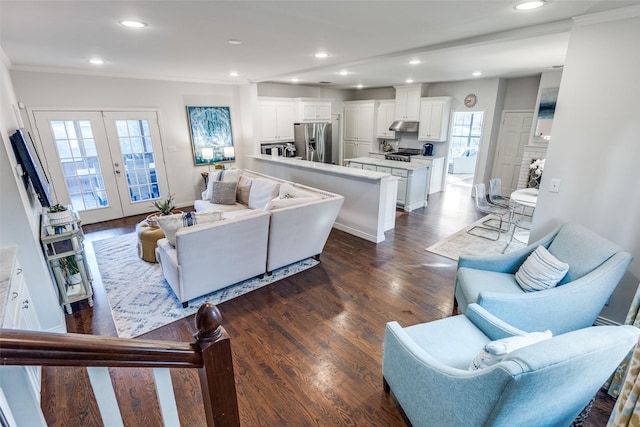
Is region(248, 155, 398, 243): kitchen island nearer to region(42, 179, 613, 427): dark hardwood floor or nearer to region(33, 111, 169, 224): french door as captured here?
region(42, 179, 613, 427): dark hardwood floor

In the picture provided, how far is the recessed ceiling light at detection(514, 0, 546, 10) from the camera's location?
7.06 ft

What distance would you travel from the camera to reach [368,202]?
4508 mm

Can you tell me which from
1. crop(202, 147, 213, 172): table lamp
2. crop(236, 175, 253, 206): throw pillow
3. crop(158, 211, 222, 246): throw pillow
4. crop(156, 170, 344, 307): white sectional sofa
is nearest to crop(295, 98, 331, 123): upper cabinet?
crop(202, 147, 213, 172): table lamp

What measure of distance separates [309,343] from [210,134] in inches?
212

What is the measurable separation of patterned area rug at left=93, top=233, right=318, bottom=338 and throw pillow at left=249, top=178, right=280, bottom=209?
1197mm

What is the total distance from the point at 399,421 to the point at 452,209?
5055mm

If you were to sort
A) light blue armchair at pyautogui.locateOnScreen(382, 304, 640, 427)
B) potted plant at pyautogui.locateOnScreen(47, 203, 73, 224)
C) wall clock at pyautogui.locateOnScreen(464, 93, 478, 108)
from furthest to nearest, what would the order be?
wall clock at pyautogui.locateOnScreen(464, 93, 478, 108), potted plant at pyautogui.locateOnScreen(47, 203, 73, 224), light blue armchair at pyautogui.locateOnScreen(382, 304, 640, 427)

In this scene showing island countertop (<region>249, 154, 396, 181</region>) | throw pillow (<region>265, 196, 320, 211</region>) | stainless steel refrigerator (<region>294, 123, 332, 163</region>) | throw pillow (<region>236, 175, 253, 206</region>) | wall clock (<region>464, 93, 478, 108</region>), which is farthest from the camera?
stainless steel refrigerator (<region>294, 123, 332, 163</region>)

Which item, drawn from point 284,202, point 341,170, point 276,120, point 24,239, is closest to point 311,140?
point 276,120

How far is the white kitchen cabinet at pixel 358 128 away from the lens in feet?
28.0

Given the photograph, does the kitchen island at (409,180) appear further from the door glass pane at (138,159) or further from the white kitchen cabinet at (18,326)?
the white kitchen cabinet at (18,326)

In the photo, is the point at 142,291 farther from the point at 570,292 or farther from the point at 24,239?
the point at 570,292

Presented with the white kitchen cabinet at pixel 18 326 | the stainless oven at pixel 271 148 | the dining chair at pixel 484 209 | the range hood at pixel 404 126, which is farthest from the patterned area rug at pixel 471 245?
the stainless oven at pixel 271 148

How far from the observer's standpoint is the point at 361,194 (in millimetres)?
4582
